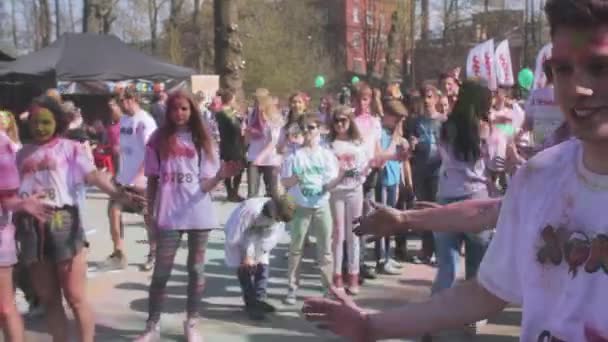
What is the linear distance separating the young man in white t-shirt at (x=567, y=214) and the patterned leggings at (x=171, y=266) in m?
3.91

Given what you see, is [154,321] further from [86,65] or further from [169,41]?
[169,41]

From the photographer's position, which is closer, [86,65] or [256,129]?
[256,129]

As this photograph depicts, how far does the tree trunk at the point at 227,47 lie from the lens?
59.5 ft

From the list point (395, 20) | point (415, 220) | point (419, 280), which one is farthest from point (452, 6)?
point (415, 220)

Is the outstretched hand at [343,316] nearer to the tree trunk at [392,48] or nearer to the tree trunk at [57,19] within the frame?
the tree trunk at [392,48]

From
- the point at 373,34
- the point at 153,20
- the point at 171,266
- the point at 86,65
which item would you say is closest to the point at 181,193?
the point at 171,266

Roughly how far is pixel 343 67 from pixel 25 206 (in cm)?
5501

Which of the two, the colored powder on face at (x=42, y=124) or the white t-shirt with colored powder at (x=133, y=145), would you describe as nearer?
the colored powder on face at (x=42, y=124)

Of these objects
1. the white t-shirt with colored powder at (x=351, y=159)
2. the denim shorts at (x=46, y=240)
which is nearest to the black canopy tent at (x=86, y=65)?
the white t-shirt with colored powder at (x=351, y=159)

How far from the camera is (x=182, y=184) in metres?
5.47

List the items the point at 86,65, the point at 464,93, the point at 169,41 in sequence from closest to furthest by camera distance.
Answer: the point at 464,93 → the point at 86,65 → the point at 169,41

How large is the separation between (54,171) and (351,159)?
259 cm

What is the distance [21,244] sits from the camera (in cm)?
469

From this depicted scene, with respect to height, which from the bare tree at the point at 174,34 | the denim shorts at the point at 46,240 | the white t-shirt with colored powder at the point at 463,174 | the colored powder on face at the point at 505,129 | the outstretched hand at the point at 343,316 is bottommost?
the denim shorts at the point at 46,240
